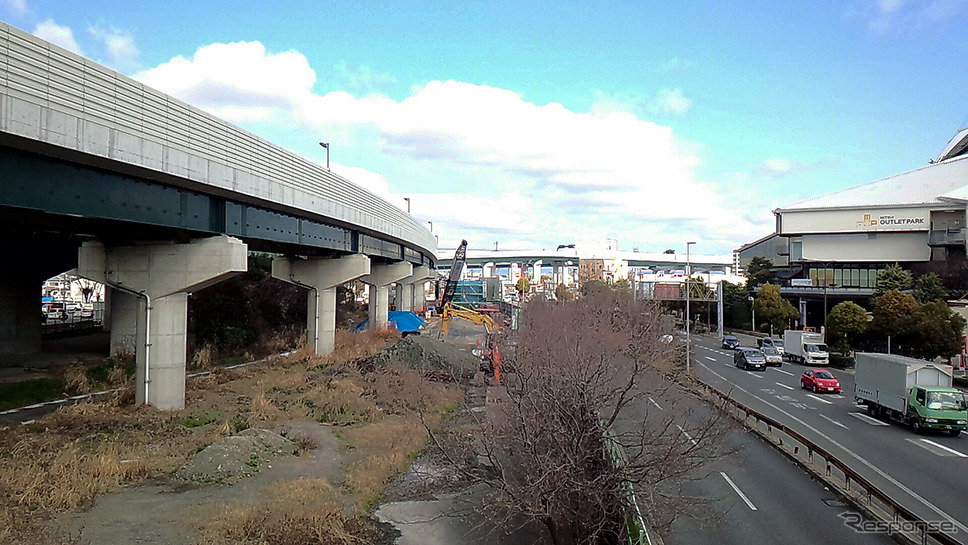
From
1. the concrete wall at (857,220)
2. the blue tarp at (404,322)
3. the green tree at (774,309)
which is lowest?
the blue tarp at (404,322)

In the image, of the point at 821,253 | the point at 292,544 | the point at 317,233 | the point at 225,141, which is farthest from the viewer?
the point at 821,253

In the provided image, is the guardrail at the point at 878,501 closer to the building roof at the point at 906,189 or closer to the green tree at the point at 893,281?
the green tree at the point at 893,281

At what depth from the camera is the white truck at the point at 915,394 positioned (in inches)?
884

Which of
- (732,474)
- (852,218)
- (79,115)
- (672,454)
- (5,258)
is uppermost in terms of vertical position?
(852,218)

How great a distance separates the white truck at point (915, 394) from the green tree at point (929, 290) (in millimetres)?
31427

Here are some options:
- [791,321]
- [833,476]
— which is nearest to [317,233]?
[833,476]

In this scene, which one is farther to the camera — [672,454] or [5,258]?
[5,258]

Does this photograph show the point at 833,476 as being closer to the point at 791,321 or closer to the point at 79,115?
the point at 79,115

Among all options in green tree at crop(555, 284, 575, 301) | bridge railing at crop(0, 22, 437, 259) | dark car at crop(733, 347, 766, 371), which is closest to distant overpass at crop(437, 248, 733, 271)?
green tree at crop(555, 284, 575, 301)

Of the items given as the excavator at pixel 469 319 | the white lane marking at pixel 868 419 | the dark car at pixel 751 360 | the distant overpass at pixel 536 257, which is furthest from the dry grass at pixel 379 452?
the distant overpass at pixel 536 257

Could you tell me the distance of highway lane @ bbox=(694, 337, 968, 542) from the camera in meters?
15.4

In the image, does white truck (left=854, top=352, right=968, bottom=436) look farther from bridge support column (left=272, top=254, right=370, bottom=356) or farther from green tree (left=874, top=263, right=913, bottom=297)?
green tree (left=874, top=263, right=913, bottom=297)

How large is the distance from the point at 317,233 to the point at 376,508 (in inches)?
727

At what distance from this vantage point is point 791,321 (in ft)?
239
